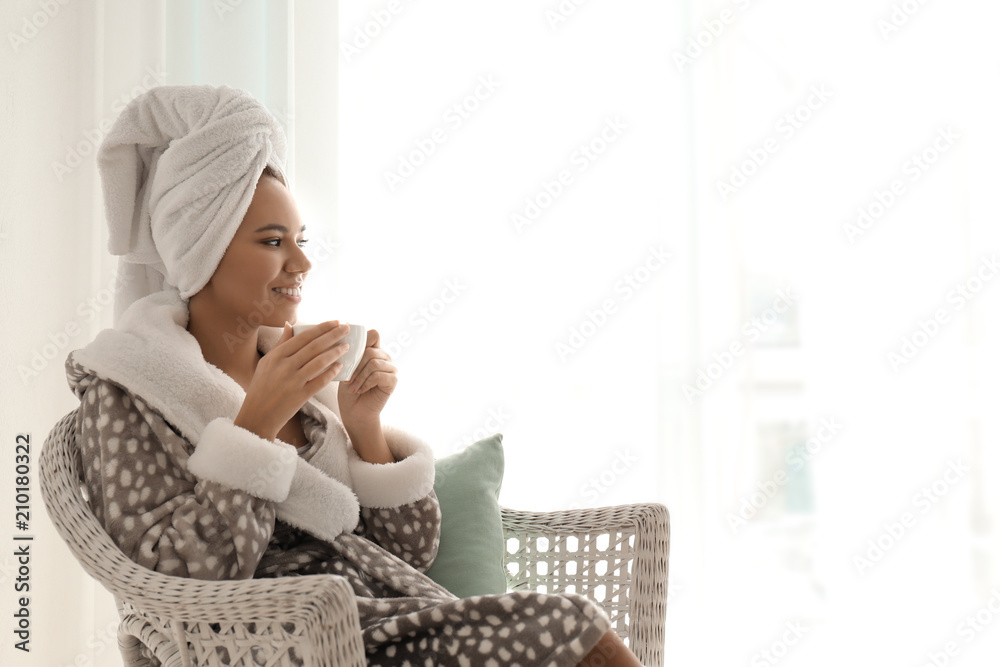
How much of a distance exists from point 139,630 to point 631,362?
4.14ft

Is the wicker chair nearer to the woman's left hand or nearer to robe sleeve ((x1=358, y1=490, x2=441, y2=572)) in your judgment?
robe sleeve ((x1=358, y1=490, x2=441, y2=572))

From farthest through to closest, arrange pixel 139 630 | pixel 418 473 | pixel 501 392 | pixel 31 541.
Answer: pixel 501 392 → pixel 31 541 → pixel 418 473 → pixel 139 630

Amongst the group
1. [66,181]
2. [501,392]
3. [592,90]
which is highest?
[592,90]

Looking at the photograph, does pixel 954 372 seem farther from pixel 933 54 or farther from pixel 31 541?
pixel 31 541

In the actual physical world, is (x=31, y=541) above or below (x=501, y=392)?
below

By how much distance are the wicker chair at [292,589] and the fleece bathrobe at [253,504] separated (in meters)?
0.04

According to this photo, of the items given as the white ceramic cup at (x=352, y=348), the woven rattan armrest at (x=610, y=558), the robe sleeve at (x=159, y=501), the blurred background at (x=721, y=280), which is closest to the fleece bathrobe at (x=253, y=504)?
the robe sleeve at (x=159, y=501)

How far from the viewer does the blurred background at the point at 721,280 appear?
1.93 meters

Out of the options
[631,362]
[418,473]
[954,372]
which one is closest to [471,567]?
[418,473]

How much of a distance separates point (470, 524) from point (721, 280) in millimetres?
1006

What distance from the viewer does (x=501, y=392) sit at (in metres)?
1.94

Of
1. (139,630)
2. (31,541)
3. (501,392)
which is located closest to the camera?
(139,630)

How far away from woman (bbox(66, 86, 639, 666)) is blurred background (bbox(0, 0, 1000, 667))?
2.33 ft

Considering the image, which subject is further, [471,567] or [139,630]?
[471,567]
